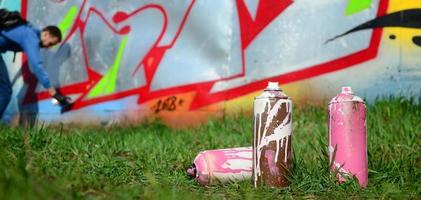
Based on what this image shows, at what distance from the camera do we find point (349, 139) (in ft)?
8.91

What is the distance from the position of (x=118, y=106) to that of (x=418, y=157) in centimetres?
369

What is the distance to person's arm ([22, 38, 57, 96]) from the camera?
589 centimetres

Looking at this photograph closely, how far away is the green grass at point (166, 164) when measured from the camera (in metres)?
2.25

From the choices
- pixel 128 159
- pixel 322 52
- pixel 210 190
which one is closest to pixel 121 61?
pixel 322 52

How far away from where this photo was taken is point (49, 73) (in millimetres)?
6402

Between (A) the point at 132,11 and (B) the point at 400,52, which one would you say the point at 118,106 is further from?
(B) the point at 400,52

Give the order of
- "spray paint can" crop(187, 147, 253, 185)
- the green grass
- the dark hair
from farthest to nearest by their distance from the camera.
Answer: the dark hair
"spray paint can" crop(187, 147, 253, 185)
the green grass

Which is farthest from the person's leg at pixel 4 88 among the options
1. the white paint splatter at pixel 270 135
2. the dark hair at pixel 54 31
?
the white paint splatter at pixel 270 135

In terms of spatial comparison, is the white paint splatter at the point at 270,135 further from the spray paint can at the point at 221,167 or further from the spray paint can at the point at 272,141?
the spray paint can at the point at 221,167

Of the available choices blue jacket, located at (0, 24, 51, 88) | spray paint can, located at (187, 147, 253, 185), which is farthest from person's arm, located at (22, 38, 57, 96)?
spray paint can, located at (187, 147, 253, 185)

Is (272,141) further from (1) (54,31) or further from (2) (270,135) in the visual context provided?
(1) (54,31)

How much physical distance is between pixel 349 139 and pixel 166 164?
122 cm

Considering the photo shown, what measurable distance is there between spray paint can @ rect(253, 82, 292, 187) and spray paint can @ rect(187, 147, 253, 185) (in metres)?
0.16

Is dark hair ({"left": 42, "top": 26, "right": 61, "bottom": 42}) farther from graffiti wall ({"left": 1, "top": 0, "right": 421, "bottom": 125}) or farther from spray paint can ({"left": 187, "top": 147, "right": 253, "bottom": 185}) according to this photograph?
spray paint can ({"left": 187, "top": 147, "right": 253, "bottom": 185})
